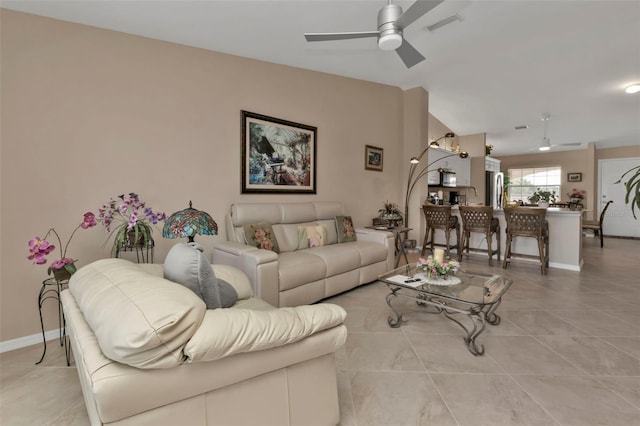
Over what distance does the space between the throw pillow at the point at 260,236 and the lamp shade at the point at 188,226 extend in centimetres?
96

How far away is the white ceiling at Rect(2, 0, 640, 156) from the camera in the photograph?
2.58m

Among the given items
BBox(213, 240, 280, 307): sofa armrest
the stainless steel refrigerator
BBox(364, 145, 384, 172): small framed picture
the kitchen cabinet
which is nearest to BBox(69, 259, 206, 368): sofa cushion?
BBox(213, 240, 280, 307): sofa armrest

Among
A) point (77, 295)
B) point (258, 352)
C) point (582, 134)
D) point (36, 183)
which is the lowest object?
point (258, 352)

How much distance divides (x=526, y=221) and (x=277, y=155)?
11.7ft

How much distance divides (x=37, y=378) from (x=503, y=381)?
2828 mm

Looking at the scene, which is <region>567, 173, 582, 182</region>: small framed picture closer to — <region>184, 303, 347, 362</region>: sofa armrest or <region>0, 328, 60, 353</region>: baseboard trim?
<region>184, 303, 347, 362</region>: sofa armrest

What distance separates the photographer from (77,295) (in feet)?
4.13

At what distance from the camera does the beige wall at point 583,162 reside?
8.37m

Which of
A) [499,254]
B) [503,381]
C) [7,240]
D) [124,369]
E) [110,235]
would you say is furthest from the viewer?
[499,254]

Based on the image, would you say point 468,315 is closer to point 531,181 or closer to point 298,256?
point 298,256

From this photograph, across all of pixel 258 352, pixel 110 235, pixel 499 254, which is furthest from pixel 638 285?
pixel 110 235

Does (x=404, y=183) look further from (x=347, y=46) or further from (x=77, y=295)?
(x=77, y=295)

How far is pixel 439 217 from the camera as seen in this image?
5.03 meters

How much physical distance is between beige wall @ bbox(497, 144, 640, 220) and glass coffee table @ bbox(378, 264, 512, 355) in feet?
26.3
